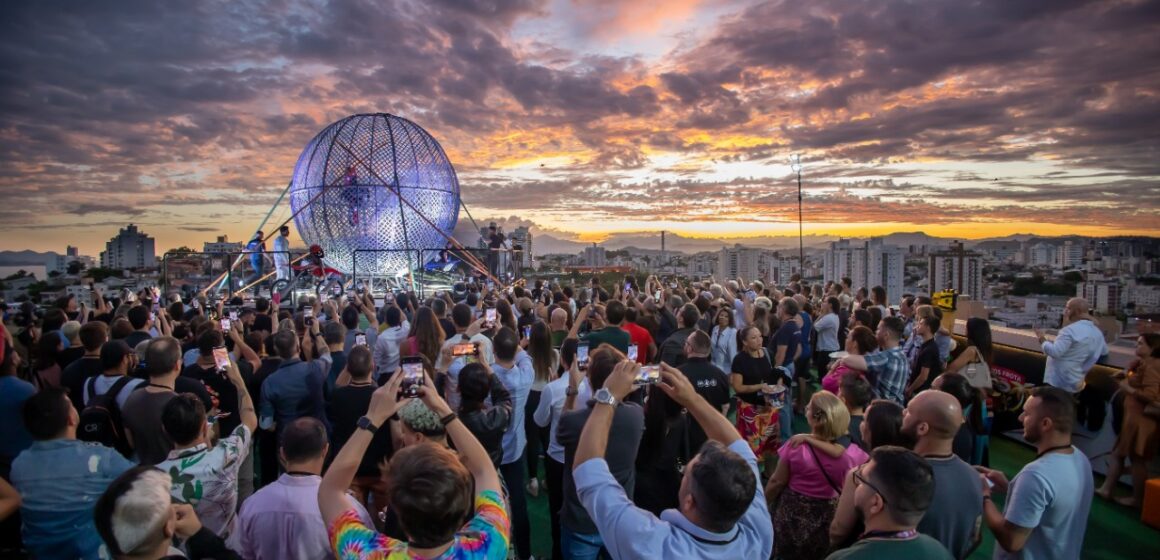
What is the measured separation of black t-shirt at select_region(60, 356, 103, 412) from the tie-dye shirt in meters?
4.72

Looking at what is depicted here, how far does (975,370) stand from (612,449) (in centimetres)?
434

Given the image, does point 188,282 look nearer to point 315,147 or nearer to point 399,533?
point 315,147

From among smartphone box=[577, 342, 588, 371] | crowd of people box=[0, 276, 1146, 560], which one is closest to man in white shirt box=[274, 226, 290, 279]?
crowd of people box=[0, 276, 1146, 560]

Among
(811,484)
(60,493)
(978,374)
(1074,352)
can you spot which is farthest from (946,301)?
(60,493)

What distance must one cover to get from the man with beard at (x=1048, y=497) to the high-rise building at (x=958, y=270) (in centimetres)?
1075

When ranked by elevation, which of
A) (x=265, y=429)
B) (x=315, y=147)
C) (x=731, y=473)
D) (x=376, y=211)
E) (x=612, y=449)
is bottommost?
(x=265, y=429)

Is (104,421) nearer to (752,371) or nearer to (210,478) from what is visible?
(210,478)

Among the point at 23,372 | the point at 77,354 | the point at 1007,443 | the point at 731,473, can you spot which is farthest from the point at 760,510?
the point at 23,372

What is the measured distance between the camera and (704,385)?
4.80 metres

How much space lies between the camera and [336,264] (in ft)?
64.1

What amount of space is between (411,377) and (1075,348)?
7.15 m

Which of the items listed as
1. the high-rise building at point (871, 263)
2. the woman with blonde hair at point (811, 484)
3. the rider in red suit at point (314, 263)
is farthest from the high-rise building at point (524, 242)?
the woman with blonde hair at point (811, 484)

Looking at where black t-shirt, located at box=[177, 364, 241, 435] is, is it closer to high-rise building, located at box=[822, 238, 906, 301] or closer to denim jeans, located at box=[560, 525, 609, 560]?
denim jeans, located at box=[560, 525, 609, 560]

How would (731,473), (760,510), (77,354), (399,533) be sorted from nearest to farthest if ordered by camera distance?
(731,473) < (760,510) < (399,533) < (77,354)
